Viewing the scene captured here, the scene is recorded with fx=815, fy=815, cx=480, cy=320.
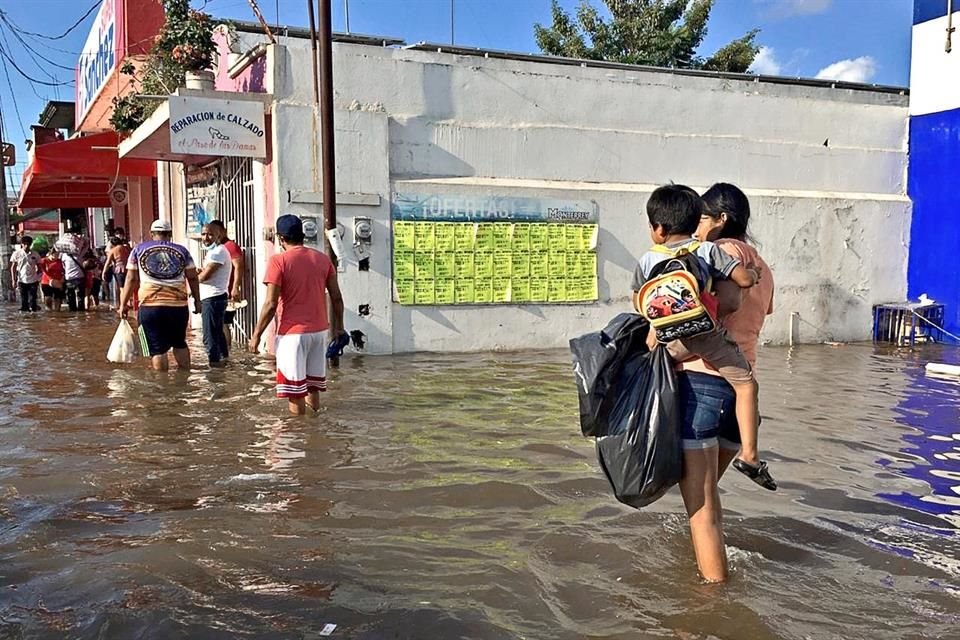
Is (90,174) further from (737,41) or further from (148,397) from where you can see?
(737,41)

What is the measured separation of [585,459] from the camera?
19.1 ft

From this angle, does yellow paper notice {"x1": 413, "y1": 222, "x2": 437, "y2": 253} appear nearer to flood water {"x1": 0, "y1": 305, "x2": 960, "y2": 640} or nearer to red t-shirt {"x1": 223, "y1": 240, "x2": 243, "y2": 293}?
red t-shirt {"x1": 223, "y1": 240, "x2": 243, "y2": 293}

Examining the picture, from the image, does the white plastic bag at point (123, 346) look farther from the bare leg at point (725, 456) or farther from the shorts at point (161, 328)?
the bare leg at point (725, 456)

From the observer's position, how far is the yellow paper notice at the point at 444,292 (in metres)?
11.0

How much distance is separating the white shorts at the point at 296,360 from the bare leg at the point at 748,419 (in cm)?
395

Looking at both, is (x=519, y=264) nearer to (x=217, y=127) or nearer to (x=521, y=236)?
(x=521, y=236)

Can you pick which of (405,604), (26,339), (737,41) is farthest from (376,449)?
(737,41)

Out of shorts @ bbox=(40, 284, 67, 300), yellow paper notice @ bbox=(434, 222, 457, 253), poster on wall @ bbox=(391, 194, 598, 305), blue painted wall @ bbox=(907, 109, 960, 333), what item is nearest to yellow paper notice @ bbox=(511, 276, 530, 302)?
poster on wall @ bbox=(391, 194, 598, 305)

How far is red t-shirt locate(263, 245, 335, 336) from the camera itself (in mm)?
6496

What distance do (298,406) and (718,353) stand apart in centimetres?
430

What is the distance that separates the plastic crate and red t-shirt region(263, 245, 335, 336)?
10371 millimetres

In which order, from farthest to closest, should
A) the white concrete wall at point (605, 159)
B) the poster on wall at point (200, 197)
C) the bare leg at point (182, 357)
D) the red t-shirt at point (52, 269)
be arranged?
1. the red t-shirt at point (52, 269)
2. the poster on wall at point (200, 197)
3. the white concrete wall at point (605, 159)
4. the bare leg at point (182, 357)

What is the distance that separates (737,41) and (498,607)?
26268mm

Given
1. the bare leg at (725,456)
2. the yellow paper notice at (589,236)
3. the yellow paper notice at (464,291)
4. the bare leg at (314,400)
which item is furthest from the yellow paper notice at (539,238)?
the bare leg at (725,456)
